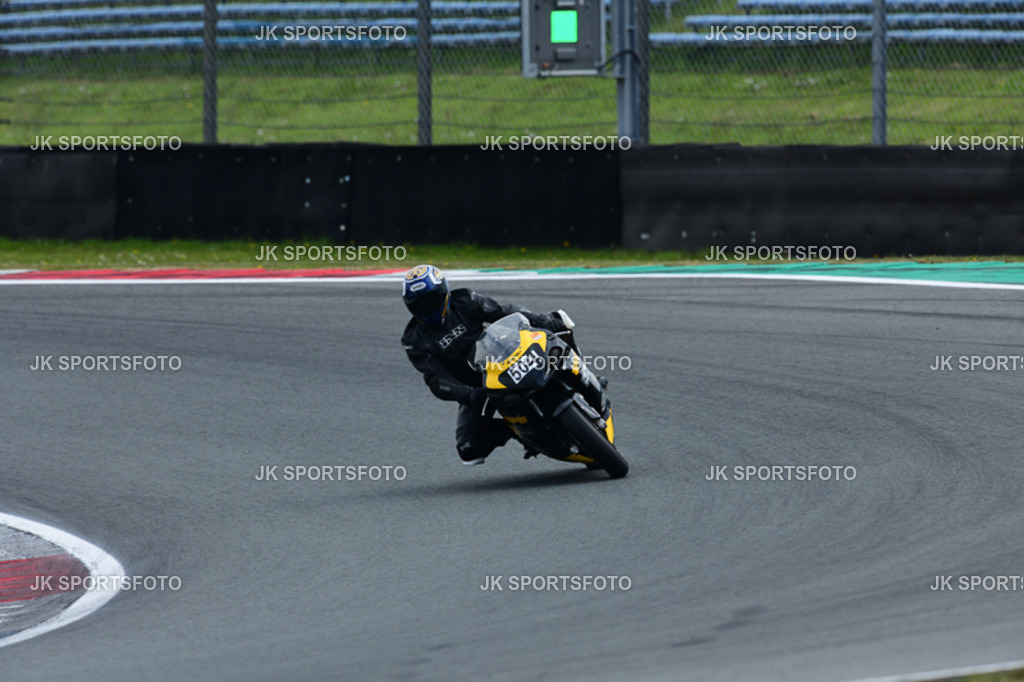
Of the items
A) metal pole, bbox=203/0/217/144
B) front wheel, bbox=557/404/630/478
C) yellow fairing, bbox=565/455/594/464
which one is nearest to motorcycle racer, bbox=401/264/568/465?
yellow fairing, bbox=565/455/594/464

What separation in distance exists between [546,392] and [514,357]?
1.04ft

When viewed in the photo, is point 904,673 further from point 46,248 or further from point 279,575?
point 46,248

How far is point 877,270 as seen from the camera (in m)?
14.1

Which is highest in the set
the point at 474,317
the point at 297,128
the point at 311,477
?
the point at 297,128

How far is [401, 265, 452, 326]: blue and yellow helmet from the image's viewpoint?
7.73m

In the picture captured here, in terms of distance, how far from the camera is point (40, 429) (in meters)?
9.97

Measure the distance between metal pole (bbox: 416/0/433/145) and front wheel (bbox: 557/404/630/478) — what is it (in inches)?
375

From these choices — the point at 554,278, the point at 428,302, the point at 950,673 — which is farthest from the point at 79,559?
the point at 554,278

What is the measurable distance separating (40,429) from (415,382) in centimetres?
265

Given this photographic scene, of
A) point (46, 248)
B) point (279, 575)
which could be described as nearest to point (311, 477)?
point (279, 575)

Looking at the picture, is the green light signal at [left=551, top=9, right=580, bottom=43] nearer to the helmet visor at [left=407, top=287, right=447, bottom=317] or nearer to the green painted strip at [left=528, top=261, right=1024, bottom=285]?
the green painted strip at [left=528, top=261, right=1024, bottom=285]

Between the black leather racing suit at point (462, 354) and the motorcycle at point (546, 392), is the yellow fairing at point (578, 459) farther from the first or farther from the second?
the black leather racing suit at point (462, 354)

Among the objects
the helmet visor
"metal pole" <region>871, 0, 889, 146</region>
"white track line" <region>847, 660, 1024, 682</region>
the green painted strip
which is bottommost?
"white track line" <region>847, 660, 1024, 682</region>

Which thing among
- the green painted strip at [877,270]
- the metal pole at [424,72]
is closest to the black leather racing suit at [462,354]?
the green painted strip at [877,270]
